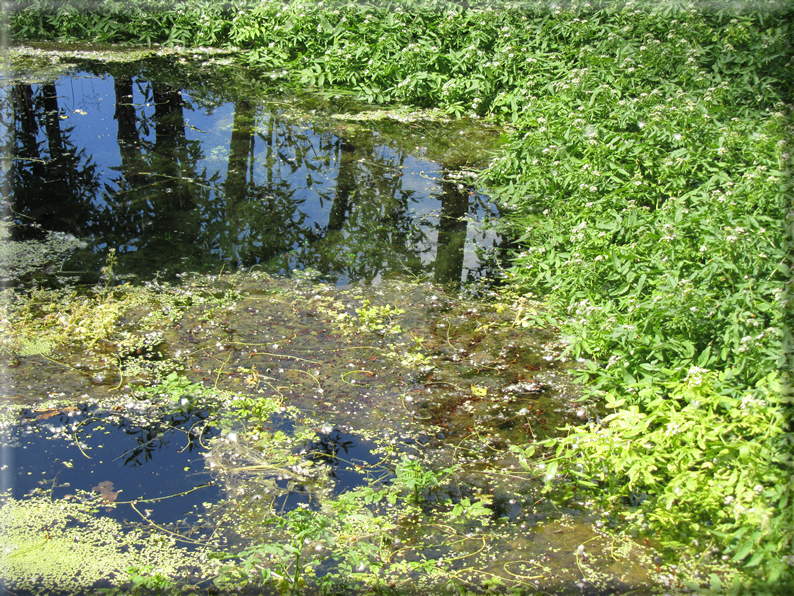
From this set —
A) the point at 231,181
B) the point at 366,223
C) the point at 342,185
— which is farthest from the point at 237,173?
the point at 366,223

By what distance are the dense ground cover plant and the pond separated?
0.31m

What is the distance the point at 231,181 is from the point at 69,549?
13.7 ft

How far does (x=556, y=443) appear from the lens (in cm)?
334

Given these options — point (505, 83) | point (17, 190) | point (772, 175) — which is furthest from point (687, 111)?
point (17, 190)

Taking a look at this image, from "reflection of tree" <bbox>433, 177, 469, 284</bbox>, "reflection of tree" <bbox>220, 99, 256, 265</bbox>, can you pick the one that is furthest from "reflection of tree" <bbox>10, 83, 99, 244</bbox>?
"reflection of tree" <bbox>433, 177, 469, 284</bbox>

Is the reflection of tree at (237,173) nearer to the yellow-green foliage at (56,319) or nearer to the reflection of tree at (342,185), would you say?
the reflection of tree at (342,185)

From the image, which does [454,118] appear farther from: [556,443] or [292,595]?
[292,595]

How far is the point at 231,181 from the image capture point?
19.9ft

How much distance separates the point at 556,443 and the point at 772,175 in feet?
7.62

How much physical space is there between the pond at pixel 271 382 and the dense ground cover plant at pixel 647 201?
1.03 ft

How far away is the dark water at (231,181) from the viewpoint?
16.4 feet

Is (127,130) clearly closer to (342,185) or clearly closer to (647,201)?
(342,185)

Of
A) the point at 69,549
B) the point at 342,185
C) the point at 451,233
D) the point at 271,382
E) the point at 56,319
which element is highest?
the point at 342,185

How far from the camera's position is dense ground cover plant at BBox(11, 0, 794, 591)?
2.80 metres
